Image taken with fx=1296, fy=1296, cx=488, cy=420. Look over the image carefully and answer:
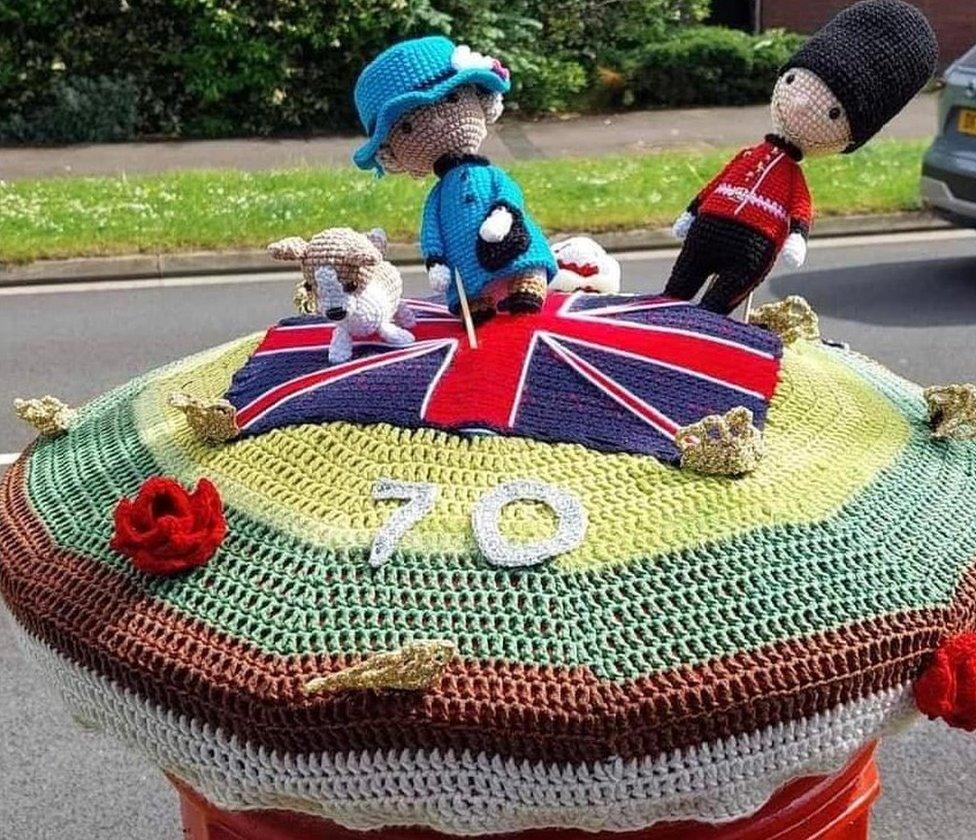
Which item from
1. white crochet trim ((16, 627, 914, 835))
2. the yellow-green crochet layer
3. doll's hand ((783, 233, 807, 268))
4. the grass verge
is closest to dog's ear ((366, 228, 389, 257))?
the yellow-green crochet layer

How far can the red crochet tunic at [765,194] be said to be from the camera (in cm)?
166

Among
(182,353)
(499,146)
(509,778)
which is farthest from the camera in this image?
(499,146)

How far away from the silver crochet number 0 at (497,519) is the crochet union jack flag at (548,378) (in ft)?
0.31

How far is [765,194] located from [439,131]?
428 mm

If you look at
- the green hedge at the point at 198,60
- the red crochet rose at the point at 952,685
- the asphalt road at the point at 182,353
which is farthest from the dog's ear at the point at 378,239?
the green hedge at the point at 198,60

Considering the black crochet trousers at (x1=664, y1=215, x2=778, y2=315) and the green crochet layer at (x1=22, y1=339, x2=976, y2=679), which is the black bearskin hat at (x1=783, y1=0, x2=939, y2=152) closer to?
the black crochet trousers at (x1=664, y1=215, x2=778, y2=315)

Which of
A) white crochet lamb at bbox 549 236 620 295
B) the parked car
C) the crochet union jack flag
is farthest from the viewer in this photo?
the parked car

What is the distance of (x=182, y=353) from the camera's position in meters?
6.02

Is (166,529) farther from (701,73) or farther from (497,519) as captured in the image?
(701,73)

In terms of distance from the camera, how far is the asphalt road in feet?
9.61

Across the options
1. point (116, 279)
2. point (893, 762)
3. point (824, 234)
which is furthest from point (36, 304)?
point (893, 762)

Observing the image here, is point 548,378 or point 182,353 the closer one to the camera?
point 548,378

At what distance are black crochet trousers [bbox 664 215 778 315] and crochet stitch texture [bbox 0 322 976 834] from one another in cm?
30

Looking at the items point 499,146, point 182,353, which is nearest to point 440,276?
point 182,353
